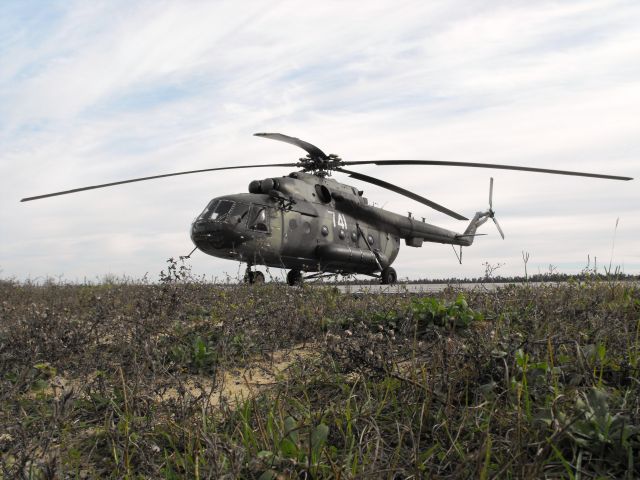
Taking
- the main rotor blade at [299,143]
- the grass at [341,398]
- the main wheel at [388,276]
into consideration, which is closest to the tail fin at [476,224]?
the main wheel at [388,276]

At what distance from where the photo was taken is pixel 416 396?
336 centimetres

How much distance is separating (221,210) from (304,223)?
2387 mm

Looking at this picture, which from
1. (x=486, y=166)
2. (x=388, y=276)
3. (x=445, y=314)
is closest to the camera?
(x=445, y=314)

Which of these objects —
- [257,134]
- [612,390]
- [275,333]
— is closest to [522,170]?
[257,134]

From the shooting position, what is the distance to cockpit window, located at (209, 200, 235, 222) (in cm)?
1419

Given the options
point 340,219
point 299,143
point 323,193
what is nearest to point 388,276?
point 340,219

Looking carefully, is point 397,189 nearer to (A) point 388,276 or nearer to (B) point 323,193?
(B) point 323,193

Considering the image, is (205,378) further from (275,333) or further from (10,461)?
(10,461)

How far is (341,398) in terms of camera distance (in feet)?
12.0

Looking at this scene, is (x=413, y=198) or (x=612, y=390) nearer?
(x=612, y=390)

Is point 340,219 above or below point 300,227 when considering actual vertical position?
above

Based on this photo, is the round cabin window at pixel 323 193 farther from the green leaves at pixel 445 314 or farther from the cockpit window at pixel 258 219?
the green leaves at pixel 445 314

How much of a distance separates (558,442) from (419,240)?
17.9m

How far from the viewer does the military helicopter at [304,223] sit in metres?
14.2
